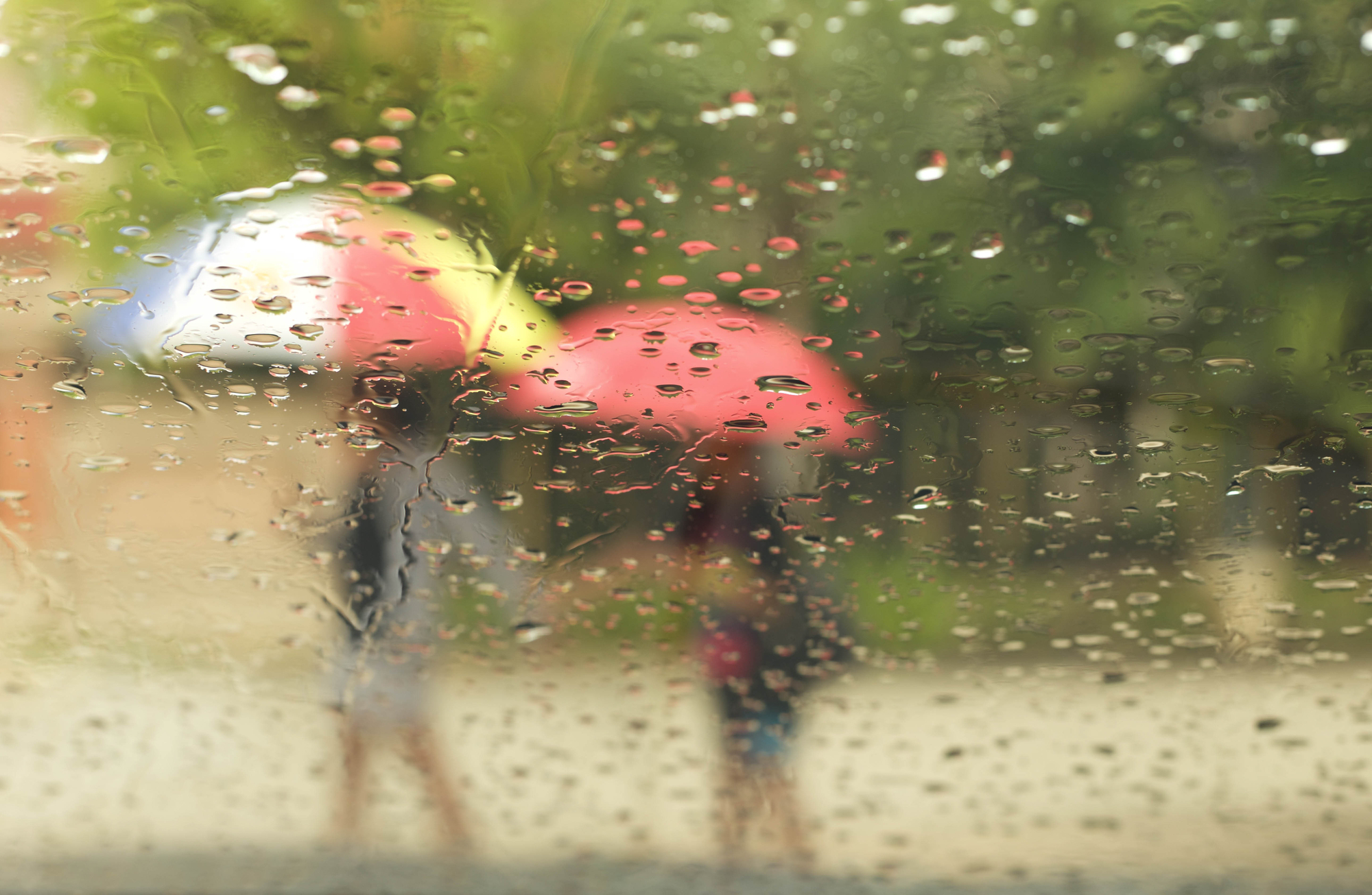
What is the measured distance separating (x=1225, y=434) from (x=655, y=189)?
1.86 feet

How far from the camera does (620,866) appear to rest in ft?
2.49

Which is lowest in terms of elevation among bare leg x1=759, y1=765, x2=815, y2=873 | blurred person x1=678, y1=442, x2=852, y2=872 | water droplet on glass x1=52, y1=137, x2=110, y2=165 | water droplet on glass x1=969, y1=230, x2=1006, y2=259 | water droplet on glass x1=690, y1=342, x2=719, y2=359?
bare leg x1=759, y1=765, x2=815, y2=873

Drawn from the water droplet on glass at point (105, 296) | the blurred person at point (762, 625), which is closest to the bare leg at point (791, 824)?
the blurred person at point (762, 625)

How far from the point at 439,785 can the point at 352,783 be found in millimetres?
81

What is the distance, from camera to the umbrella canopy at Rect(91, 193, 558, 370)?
0.69 m

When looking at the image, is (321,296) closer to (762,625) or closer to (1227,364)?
(762,625)

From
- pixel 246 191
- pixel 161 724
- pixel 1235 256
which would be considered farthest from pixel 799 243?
pixel 161 724

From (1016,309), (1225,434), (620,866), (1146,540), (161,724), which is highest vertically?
(1016,309)

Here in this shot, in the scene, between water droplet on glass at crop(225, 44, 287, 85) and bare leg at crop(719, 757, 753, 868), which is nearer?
water droplet on glass at crop(225, 44, 287, 85)

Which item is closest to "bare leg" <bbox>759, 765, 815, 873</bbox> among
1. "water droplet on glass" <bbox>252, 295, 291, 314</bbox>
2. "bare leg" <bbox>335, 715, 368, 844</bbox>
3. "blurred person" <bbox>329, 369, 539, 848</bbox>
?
"blurred person" <bbox>329, 369, 539, 848</bbox>

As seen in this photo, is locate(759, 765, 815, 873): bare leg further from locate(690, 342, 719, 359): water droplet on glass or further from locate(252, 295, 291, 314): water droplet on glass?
locate(252, 295, 291, 314): water droplet on glass

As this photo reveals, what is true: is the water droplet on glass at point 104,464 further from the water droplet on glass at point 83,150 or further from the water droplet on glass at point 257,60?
the water droplet on glass at point 257,60

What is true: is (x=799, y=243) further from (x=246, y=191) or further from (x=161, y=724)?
(x=161, y=724)

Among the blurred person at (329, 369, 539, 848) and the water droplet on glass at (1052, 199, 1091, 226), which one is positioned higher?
the water droplet on glass at (1052, 199, 1091, 226)
